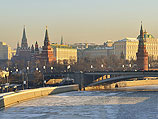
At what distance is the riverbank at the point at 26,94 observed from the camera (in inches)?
2158

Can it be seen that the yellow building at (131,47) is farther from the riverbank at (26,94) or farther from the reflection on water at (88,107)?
the reflection on water at (88,107)

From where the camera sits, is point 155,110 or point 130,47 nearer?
point 155,110

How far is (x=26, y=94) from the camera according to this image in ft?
202

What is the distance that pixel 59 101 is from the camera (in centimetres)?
6000

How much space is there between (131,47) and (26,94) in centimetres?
12511

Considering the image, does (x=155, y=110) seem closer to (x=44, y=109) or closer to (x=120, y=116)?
(x=120, y=116)

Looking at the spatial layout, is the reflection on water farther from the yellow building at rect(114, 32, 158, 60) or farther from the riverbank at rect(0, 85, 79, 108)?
the yellow building at rect(114, 32, 158, 60)

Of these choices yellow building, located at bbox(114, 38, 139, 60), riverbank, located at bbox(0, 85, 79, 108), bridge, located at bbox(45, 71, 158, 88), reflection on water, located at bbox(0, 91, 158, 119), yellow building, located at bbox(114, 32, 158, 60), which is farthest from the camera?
yellow building, located at bbox(114, 32, 158, 60)

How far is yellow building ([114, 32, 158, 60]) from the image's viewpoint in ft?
594

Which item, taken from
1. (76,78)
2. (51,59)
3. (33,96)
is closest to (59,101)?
(33,96)

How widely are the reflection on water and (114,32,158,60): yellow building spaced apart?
4491 inches

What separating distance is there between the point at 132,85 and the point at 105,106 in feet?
112

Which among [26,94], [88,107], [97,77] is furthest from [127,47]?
[88,107]

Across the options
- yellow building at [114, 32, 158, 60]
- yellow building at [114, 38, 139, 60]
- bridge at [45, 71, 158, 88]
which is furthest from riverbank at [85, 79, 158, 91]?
yellow building at [114, 38, 139, 60]
